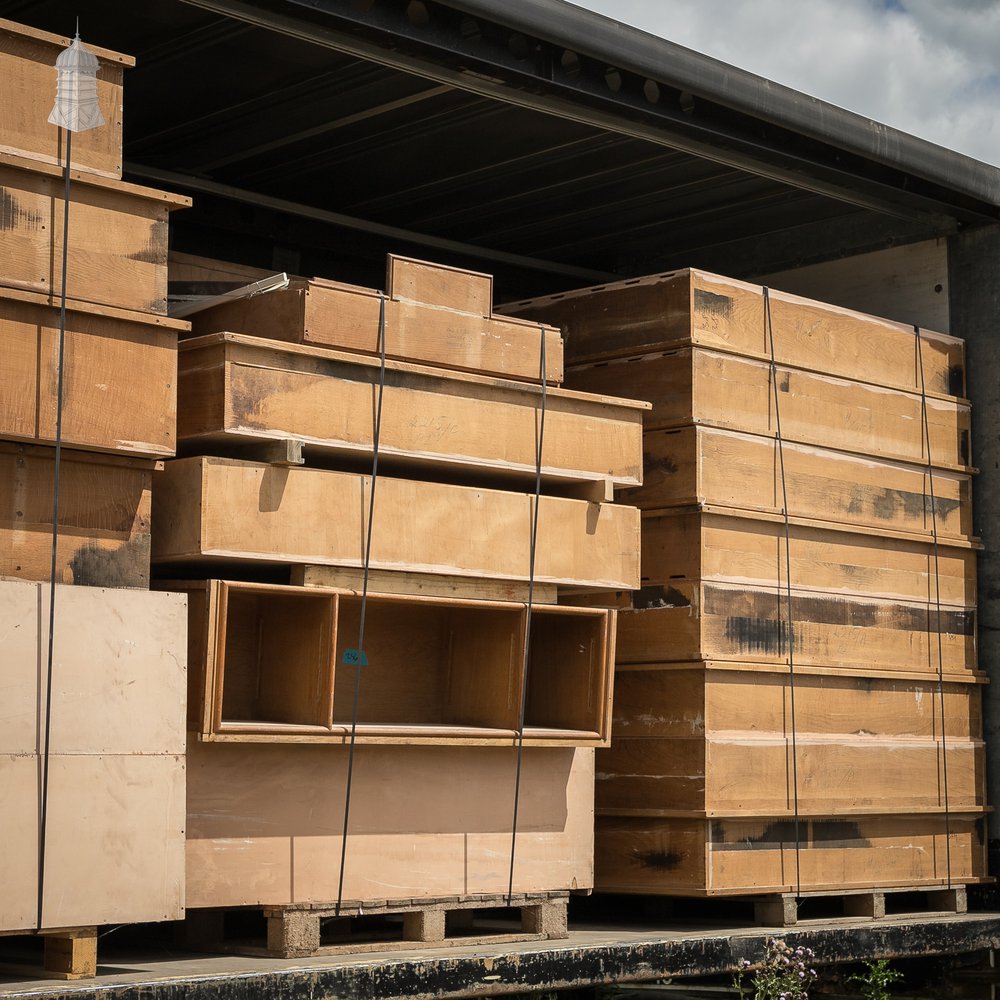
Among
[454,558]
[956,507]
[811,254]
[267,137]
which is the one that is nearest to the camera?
[454,558]

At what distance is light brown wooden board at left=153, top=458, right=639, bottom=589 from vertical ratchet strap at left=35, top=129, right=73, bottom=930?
56 cm

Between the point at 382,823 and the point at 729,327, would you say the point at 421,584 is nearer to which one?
the point at 382,823

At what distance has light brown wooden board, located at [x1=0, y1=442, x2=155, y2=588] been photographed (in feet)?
16.3

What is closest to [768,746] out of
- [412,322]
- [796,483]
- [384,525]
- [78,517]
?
[796,483]

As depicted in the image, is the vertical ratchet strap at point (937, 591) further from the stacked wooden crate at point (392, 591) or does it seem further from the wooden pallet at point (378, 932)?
the wooden pallet at point (378, 932)

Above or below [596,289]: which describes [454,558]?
below

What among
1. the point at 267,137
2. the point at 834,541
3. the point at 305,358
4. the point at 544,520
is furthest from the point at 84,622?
the point at 834,541

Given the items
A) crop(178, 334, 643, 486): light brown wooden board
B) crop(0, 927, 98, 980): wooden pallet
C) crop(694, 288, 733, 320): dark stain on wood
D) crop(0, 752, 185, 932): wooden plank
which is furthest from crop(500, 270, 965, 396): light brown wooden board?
crop(0, 927, 98, 980): wooden pallet

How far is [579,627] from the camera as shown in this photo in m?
6.80

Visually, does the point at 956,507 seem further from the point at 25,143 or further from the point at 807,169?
the point at 25,143

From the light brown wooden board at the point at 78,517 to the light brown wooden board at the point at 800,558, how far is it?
2.62 metres

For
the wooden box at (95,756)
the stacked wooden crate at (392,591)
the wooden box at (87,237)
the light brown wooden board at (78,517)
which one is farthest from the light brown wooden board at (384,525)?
the wooden box at (87,237)

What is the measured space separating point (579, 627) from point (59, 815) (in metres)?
2.57

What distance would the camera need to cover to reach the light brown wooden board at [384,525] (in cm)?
551
